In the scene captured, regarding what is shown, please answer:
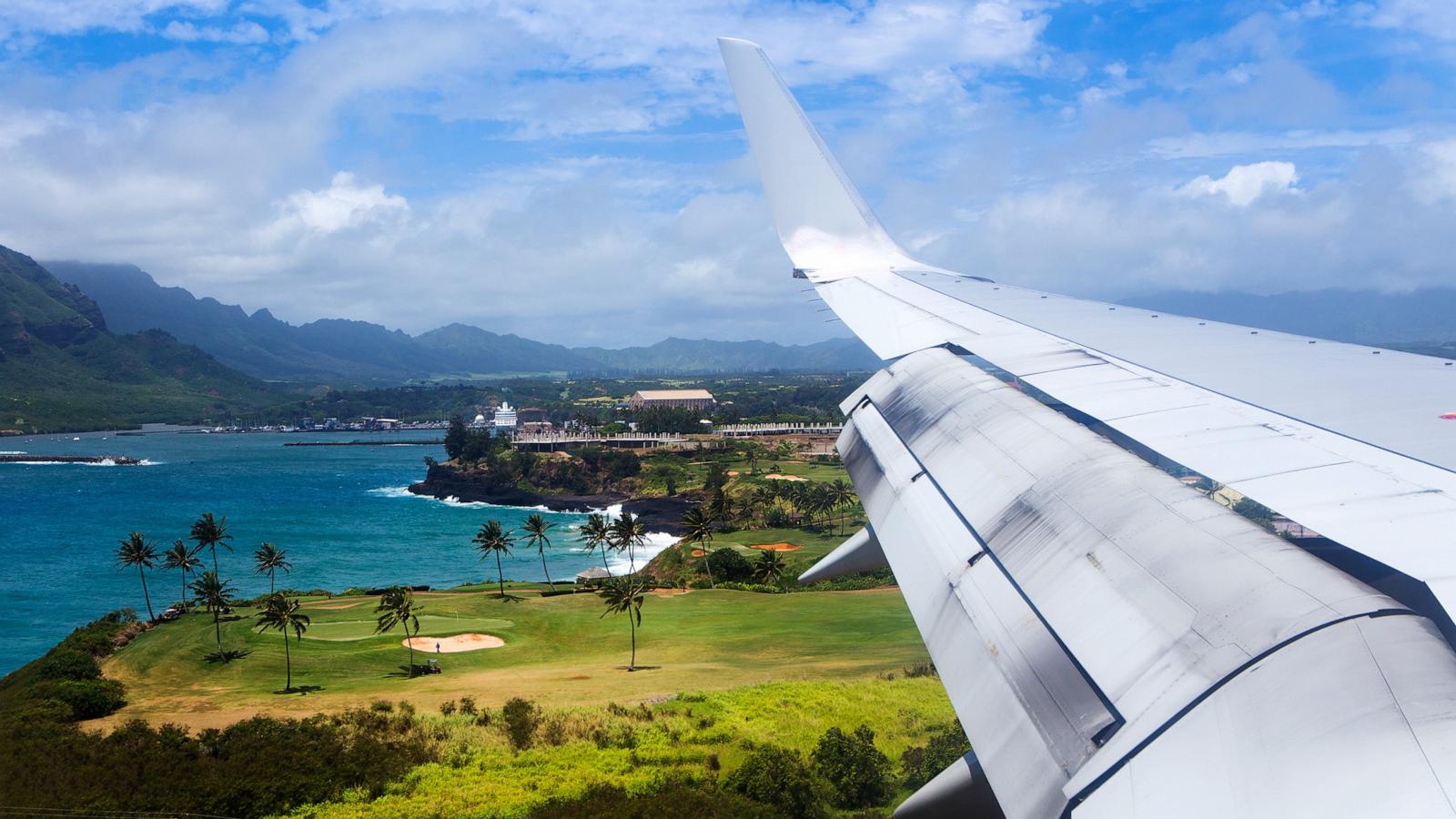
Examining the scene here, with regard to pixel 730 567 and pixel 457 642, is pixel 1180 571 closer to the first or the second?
pixel 457 642

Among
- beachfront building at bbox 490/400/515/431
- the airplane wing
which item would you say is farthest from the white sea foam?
beachfront building at bbox 490/400/515/431

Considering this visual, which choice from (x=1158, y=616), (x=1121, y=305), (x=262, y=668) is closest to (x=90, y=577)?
(x=262, y=668)

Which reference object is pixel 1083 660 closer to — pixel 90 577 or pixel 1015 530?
pixel 1015 530

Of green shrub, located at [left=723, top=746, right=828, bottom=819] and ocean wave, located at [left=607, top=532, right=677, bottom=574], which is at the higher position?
green shrub, located at [left=723, top=746, right=828, bottom=819]

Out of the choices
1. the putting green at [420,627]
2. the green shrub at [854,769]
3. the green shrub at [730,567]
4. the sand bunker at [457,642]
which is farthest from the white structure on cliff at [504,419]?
the green shrub at [854,769]

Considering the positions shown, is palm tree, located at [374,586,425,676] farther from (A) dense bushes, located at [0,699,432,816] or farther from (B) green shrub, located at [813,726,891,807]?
(B) green shrub, located at [813,726,891,807]

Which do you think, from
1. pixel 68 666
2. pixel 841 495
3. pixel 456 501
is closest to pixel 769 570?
pixel 841 495
